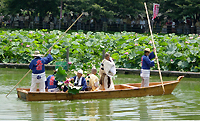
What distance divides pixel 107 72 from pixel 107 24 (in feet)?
67.1

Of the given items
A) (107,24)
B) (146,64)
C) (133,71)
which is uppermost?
(107,24)

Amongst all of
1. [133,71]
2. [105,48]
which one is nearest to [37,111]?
[133,71]

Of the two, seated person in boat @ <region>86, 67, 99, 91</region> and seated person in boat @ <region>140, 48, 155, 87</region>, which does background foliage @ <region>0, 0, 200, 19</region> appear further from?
seated person in boat @ <region>86, 67, 99, 91</region>

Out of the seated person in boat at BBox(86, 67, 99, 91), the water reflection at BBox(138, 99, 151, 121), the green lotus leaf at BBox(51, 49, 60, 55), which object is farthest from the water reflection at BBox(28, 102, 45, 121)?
the green lotus leaf at BBox(51, 49, 60, 55)

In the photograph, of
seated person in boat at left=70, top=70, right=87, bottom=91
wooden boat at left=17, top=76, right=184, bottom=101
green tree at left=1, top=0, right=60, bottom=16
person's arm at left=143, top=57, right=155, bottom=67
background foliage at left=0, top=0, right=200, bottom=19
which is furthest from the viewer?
green tree at left=1, top=0, right=60, bottom=16

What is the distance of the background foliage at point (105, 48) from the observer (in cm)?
1884

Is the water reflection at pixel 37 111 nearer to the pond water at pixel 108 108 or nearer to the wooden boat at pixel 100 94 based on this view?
the pond water at pixel 108 108

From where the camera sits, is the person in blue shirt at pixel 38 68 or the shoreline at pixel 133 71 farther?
the shoreline at pixel 133 71

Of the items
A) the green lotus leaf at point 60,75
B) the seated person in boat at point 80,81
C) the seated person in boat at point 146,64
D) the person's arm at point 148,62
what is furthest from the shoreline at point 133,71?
the green lotus leaf at point 60,75

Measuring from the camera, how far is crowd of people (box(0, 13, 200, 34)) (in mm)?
29906

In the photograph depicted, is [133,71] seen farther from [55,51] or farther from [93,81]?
[93,81]

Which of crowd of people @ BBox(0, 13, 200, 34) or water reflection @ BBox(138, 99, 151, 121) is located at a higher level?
crowd of people @ BBox(0, 13, 200, 34)

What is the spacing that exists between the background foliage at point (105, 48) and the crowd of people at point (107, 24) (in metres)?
7.41

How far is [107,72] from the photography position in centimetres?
1244
